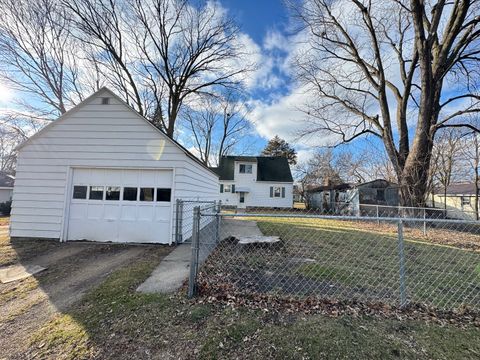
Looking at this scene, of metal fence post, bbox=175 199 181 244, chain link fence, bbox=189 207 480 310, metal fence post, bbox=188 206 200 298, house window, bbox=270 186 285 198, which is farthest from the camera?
house window, bbox=270 186 285 198

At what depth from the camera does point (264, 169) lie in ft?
92.5

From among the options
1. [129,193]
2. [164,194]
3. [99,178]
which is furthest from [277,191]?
[99,178]

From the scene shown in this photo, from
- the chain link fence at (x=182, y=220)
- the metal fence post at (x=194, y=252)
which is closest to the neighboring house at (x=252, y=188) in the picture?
the chain link fence at (x=182, y=220)

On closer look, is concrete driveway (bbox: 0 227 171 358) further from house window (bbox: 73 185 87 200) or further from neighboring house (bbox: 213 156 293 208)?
neighboring house (bbox: 213 156 293 208)

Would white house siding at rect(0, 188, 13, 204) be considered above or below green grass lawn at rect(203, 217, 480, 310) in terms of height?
above

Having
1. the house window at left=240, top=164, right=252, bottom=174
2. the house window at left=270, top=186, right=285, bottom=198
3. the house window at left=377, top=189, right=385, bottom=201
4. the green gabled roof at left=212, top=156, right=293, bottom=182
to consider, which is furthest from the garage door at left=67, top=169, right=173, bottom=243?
the house window at left=377, top=189, right=385, bottom=201

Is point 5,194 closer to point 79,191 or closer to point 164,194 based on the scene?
point 79,191

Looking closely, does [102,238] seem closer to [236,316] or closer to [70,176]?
[70,176]

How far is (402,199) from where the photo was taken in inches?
506

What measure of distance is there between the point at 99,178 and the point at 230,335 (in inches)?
262

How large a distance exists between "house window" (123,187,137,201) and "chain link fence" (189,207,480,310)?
2708mm

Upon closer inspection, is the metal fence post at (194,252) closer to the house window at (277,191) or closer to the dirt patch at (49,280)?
the dirt patch at (49,280)

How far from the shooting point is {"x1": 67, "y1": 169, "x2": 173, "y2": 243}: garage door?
7.04 meters

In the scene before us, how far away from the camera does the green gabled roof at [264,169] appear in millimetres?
27016
